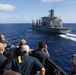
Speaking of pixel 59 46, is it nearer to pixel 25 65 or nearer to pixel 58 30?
pixel 58 30

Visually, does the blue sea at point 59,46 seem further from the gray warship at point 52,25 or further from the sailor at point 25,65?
the sailor at point 25,65

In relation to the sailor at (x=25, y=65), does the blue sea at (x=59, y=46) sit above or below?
below

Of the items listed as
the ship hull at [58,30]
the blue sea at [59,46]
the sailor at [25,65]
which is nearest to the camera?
the sailor at [25,65]

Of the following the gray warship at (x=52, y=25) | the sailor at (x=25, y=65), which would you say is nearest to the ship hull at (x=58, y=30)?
the gray warship at (x=52, y=25)

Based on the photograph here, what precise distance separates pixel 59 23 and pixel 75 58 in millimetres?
96623

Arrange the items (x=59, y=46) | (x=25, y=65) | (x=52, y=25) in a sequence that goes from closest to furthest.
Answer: (x=25, y=65)
(x=59, y=46)
(x=52, y=25)

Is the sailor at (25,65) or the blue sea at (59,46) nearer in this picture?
the sailor at (25,65)

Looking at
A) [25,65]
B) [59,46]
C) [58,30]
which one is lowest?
[58,30]

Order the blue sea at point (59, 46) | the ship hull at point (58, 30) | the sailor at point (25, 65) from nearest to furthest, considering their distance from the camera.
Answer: the sailor at point (25, 65)
the blue sea at point (59, 46)
the ship hull at point (58, 30)

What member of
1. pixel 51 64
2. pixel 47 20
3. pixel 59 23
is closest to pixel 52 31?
pixel 59 23

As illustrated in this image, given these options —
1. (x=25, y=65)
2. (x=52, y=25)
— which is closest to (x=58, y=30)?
(x=52, y=25)

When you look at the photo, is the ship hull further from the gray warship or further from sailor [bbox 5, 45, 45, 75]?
sailor [bbox 5, 45, 45, 75]

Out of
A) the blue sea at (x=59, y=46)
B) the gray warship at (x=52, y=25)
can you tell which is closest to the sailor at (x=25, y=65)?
the blue sea at (x=59, y=46)

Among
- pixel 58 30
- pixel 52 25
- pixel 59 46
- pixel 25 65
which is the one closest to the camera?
pixel 25 65
